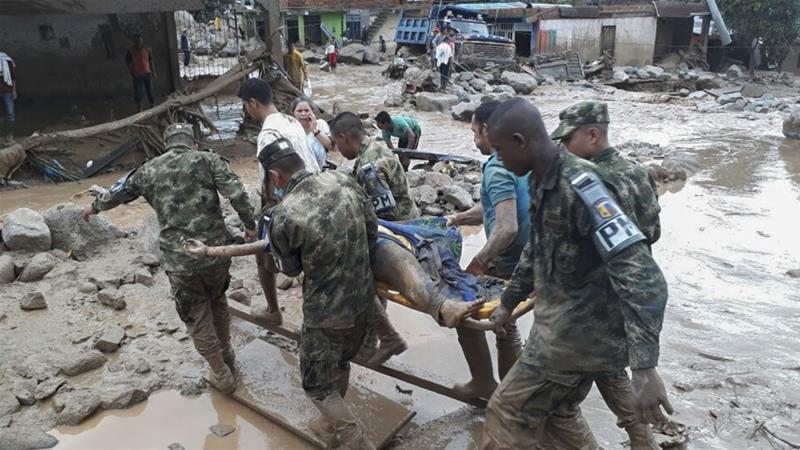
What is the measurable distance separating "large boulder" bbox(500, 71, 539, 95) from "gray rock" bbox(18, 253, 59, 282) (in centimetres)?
1725

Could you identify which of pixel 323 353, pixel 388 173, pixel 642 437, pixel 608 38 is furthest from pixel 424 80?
pixel 642 437

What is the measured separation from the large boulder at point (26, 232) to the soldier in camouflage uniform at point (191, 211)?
207 cm

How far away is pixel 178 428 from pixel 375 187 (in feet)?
6.36

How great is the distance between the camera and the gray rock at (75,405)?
12.4ft

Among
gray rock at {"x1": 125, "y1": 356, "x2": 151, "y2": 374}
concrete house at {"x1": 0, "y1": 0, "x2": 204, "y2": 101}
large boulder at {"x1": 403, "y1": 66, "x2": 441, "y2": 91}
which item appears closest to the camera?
gray rock at {"x1": 125, "y1": 356, "x2": 151, "y2": 374}

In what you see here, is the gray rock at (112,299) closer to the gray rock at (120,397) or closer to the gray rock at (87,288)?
the gray rock at (87,288)

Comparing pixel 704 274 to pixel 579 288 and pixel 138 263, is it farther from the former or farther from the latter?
pixel 138 263

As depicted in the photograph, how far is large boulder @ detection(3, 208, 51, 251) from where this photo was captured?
5.52 m

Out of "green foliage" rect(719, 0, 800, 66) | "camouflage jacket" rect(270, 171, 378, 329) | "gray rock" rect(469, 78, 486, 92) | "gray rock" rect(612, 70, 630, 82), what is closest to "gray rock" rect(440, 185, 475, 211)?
"camouflage jacket" rect(270, 171, 378, 329)

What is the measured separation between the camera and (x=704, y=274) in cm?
614

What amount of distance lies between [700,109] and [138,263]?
53.6 feet

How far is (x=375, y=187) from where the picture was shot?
4051 millimetres

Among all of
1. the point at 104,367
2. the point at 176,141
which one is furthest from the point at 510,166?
the point at 104,367

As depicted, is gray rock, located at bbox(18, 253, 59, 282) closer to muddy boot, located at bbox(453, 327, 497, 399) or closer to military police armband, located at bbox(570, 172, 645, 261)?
muddy boot, located at bbox(453, 327, 497, 399)
